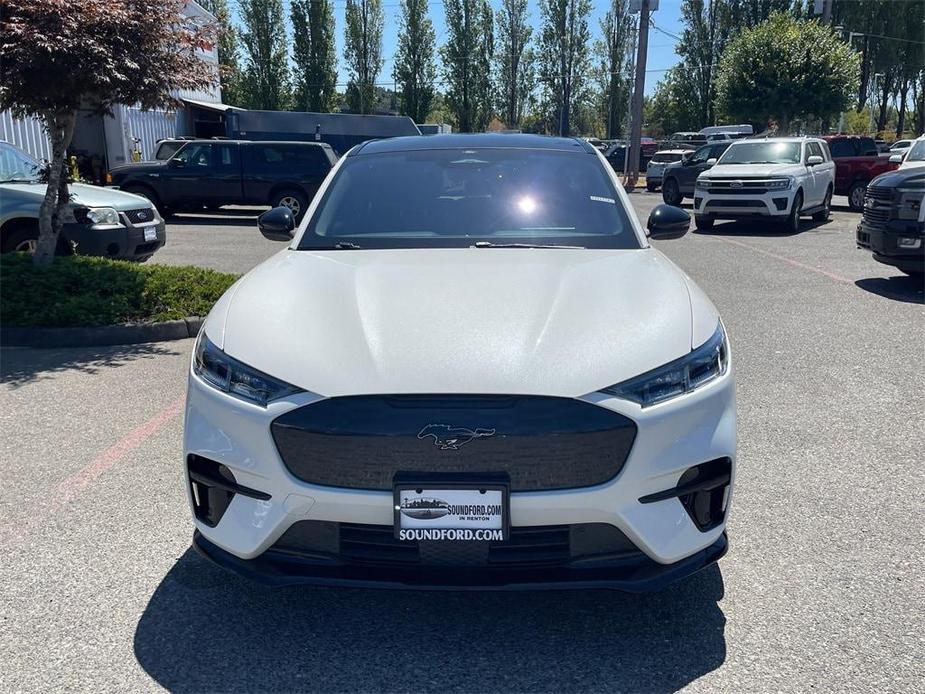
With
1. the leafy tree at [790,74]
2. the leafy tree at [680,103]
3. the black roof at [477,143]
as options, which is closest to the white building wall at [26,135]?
the black roof at [477,143]

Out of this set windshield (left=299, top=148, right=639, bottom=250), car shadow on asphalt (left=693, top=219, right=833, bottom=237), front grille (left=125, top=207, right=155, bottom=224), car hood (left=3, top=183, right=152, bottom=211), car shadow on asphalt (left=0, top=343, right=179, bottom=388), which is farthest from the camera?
car shadow on asphalt (left=693, top=219, right=833, bottom=237)

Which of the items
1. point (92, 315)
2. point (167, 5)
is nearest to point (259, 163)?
point (167, 5)

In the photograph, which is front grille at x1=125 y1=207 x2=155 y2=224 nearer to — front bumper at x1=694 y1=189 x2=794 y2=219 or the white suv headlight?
front bumper at x1=694 y1=189 x2=794 y2=219

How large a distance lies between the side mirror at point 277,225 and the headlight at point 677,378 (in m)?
2.51

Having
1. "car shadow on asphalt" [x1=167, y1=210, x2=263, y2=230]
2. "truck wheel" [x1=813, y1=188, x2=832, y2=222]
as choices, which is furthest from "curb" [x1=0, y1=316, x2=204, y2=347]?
"truck wheel" [x1=813, y1=188, x2=832, y2=222]

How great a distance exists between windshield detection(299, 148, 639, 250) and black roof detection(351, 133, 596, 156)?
8 cm

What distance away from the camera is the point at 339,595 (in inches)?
122

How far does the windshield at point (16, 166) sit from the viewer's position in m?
9.66

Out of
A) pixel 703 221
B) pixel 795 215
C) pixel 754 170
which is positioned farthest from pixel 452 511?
pixel 703 221

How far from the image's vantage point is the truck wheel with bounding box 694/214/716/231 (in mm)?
17047

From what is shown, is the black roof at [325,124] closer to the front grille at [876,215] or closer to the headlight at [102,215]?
the headlight at [102,215]

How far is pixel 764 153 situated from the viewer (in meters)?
17.3

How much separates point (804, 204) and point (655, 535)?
16.1 m

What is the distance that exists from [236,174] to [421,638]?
17.2 metres
